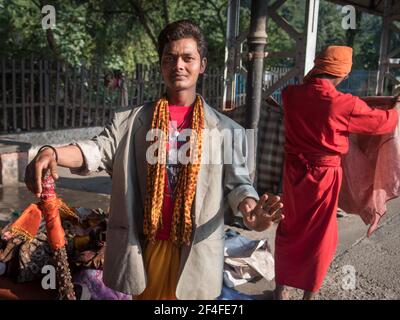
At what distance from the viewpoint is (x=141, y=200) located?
6.25 ft

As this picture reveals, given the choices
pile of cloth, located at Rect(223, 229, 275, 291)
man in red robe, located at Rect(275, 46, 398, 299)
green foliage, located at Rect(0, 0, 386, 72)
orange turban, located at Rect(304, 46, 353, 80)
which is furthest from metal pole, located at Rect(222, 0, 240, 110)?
green foliage, located at Rect(0, 0, 386, 72)

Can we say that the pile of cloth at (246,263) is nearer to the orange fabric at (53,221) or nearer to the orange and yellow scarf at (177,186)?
the orange and yellow scarf at (177,186)

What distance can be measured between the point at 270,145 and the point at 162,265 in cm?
273

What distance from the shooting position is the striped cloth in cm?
439

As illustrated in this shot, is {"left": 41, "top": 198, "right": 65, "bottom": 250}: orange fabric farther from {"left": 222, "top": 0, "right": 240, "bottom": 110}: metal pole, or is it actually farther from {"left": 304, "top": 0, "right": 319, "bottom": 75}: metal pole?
{"left": 222, "top": 0, "right": 240, "bottom": 110}: metal pole

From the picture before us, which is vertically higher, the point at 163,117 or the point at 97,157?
the point at 163,117

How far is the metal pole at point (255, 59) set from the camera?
12.4 feet

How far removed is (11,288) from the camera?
9.82 feet

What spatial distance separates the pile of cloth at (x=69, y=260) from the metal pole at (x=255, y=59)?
4.81ft

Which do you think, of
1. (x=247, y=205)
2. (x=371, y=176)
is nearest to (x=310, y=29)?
(x=371, y=176)

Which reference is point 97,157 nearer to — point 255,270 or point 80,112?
point 255,270

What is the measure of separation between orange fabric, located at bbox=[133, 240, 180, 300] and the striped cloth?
2.59 metres
